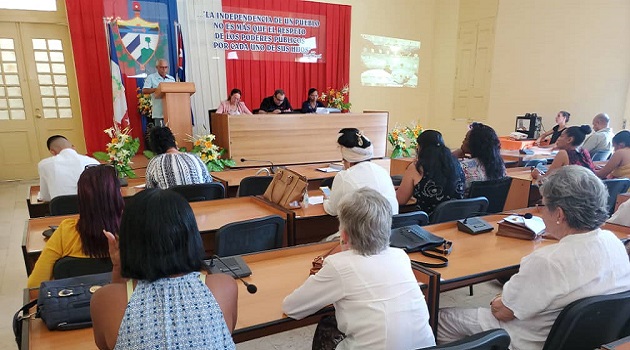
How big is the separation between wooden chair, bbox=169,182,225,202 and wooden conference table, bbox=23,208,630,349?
127 cm

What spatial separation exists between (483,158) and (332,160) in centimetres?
274

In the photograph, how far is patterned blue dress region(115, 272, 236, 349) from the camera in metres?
1.04

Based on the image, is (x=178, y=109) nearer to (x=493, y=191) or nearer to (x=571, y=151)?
(x=493, y=191)

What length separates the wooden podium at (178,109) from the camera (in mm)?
5203

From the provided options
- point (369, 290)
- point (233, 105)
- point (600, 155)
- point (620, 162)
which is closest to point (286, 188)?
point (369, 290)

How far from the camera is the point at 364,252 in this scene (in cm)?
140

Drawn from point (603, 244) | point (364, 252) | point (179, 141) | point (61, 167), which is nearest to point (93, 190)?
point (364, 252)

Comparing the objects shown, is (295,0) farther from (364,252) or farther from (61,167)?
(364,252)

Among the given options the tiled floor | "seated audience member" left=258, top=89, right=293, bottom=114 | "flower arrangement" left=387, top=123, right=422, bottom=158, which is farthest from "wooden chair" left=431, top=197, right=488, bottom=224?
"seated audience member" left=258, top=89, right=293, bottom=114

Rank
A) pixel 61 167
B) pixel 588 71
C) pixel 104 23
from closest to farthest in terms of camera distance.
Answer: pixel 61 167
pixel 104 23
pixel 588 71

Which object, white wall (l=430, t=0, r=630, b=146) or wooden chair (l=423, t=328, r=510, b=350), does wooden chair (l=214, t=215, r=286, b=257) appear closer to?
wooden chair (l=423, t=328, r=510, b=350)

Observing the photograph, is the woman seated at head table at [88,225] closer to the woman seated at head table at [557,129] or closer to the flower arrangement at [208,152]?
the flower arrangement at [208,152]

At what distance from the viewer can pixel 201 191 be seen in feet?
10.2

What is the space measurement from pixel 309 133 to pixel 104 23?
13.0 feet
